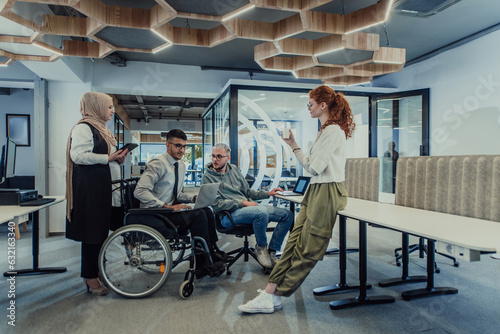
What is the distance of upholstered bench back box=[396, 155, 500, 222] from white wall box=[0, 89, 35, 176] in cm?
689

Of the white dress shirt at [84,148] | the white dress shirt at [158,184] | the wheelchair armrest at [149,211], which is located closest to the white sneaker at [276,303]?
the wheelchair armrest at [149,211]

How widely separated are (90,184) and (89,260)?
22.4 inches

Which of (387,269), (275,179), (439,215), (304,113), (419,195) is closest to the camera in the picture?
(439,215)

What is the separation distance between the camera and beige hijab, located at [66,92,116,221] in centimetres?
238

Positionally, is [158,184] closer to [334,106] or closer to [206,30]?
[334,106]

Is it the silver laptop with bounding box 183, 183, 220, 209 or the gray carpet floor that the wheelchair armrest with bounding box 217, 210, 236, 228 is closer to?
the silver laptop with bounding box 183, 183, 220, 209

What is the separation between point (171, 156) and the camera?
2.75 m

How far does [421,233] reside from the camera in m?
1.43

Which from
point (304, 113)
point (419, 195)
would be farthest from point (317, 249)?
point (304, 113)

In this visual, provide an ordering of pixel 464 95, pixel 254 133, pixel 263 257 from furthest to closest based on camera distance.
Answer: pixel 254 133
pixel 464 95
pixel 263 257

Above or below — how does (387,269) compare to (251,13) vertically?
below

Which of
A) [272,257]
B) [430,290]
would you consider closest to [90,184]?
[272,257]

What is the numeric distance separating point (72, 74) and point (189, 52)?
1784mm

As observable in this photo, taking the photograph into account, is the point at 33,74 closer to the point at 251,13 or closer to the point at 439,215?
the point at 251,13
